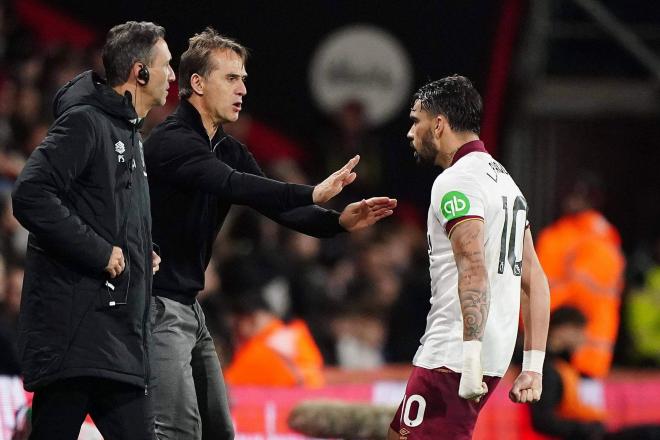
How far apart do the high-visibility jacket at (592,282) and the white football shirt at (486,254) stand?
536cm

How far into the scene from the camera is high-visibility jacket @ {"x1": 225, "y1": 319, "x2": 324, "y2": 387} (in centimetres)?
874

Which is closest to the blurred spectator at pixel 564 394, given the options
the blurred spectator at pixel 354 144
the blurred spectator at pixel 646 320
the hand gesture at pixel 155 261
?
the hand gesture at pixel 155 261

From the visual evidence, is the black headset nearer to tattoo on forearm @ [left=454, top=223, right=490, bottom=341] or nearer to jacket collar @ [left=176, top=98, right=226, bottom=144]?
jacket collar @ [left=176, top=98, right=226, bottom=144]

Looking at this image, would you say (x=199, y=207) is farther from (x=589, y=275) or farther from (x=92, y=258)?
(x=589, y=275)

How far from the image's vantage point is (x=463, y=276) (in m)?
4.65

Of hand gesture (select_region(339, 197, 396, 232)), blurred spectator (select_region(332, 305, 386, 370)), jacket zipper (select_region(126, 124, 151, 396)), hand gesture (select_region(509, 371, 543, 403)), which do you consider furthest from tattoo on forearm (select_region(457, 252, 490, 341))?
blurred spectator (select_region(332, 305, 386, 370))

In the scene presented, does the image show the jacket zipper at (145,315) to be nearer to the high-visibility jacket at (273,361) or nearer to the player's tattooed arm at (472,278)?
the player's tattooed arm at (472,278)

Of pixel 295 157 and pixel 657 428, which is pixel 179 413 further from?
pixel 295 157

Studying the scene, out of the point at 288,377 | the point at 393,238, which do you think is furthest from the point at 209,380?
the point at 393,238

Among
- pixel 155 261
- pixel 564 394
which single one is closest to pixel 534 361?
pixel 155 261

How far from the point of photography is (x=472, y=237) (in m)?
4.65

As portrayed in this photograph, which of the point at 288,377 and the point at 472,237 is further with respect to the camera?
the point at 288,377

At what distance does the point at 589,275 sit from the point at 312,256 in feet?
8.05

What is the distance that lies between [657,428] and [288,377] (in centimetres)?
231
